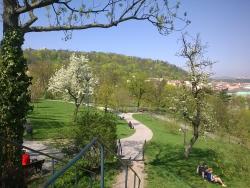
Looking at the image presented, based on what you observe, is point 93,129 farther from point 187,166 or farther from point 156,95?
point 156,95

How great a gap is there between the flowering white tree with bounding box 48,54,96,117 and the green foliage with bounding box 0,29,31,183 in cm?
2689

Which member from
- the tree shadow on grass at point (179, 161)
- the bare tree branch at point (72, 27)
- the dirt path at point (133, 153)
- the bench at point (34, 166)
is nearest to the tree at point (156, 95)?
the dirt path at point (133, 153)

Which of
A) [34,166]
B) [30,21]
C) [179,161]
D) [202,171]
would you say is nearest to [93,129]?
[34,166]

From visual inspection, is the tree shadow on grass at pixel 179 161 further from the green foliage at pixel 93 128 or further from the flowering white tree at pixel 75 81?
the flowering white tree at pixel 75 81

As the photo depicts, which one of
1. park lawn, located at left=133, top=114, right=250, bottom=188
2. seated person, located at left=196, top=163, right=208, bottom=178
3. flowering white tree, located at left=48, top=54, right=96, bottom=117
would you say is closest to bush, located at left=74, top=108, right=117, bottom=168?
park lawn, located at left=133, top=114, right=250, bottom=188

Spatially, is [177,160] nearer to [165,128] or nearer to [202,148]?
[202,148]

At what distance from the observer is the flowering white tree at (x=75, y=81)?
39.6 m

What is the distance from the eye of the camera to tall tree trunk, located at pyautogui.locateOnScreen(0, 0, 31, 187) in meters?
11.5

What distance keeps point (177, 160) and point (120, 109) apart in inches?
1747

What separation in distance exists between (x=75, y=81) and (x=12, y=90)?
95.4 feet

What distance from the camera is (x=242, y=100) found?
11394cm

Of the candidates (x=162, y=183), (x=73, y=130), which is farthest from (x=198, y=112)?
(x=73, y=130)

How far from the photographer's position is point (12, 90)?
38.3ft

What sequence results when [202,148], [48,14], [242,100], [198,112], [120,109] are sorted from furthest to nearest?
[242,100] < [120,109] < [202,148] < [198,112] < [48,14]
